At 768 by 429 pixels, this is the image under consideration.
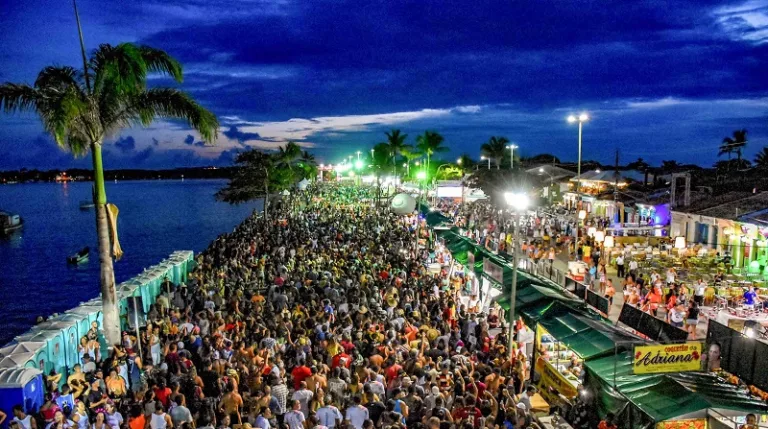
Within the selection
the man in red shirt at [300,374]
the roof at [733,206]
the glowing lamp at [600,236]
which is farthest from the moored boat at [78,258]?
the man in red shirt at [300,374]

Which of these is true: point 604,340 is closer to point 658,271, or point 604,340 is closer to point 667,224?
point 658,271

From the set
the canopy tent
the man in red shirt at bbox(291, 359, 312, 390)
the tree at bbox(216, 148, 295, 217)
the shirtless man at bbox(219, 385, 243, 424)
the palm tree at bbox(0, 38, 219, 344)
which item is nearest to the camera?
the canopy tent

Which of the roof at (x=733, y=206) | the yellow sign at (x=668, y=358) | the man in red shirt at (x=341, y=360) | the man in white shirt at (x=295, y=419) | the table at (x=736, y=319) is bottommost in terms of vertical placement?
the table at (x=736, y=319)

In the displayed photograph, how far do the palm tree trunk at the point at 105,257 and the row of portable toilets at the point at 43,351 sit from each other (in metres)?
0.85

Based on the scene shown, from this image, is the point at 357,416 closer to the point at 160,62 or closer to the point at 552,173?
the point at 160,62

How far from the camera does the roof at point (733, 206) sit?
2355cm

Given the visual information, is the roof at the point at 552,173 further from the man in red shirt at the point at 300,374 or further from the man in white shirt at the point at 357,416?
the man in white shirt at the point at 357,416

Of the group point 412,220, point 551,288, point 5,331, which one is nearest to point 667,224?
point 412,220

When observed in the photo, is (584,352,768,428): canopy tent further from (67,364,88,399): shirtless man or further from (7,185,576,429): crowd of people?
(67,364,88,399): shirtless man

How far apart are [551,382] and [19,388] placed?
8920mm

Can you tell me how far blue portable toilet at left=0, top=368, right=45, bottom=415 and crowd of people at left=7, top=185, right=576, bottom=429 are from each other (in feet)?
1.07

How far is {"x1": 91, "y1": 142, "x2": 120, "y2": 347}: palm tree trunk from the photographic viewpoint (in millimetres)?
13188

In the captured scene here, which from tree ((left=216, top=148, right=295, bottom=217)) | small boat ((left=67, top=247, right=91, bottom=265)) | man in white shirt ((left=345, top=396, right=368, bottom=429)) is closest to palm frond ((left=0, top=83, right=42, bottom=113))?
man in white shirt ((left=345, top=396, right=368, bottom=429))

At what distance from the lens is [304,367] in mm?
9898
